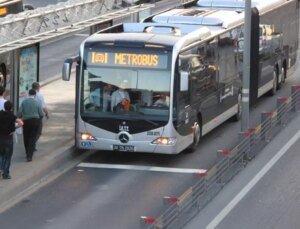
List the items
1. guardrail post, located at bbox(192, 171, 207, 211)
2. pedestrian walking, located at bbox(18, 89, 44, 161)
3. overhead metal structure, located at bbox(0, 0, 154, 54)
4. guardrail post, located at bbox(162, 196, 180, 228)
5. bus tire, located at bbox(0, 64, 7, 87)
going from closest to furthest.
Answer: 1. guardrail post, located at bbox(162, 196, 180, 228)
2. guardrail post, located at bbox(192, 171, 207, 211)
3. pedestrian walking, located at bbox(18, 89, 44, 161)
4. overhead metal structure, located at bbox(0, 0, 154, 54)
5. bus tire, located at bbox(0, 64, 7, 87)

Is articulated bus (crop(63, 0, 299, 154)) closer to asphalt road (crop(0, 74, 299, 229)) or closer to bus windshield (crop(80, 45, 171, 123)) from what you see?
bus windshield (crop(80, 45, 171, 123))

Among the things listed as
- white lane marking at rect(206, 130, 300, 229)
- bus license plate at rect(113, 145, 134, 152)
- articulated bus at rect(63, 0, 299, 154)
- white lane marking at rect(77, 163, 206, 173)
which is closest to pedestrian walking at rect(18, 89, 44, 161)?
articulated bus at rect(63, 0, 299, 154)

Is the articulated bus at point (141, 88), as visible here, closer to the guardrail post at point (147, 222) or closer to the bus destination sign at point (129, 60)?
the bus destination sign at point (129, 60)

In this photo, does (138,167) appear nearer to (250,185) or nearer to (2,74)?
(250,185)

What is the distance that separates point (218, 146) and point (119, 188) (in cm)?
466

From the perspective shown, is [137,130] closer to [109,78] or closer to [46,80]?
[109,78]

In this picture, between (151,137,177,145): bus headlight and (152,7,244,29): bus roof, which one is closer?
(151,137,177,145): bus headlight

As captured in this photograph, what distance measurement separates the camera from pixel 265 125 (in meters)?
22.0

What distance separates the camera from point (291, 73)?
32875 mm

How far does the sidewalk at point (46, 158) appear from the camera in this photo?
17969 mm

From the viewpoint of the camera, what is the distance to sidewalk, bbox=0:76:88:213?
18.0 m

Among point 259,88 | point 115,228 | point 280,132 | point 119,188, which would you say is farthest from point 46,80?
point 115,228

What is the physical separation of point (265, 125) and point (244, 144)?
2.16 metres

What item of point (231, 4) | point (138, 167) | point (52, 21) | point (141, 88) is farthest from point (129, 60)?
point (231, 4)
